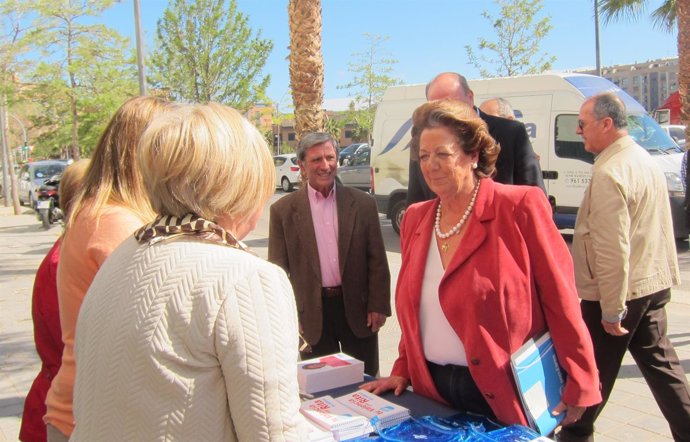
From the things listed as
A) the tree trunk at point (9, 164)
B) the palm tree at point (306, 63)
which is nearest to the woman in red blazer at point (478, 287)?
the palm tree at point (306, 63)

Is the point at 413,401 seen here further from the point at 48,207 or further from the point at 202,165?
the point at 48,207

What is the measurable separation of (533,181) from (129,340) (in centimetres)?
253

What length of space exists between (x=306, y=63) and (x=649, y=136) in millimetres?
6949

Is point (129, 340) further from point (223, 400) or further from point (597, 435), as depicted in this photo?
point (597, 435)

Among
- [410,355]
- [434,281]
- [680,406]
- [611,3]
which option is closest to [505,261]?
[434,281]

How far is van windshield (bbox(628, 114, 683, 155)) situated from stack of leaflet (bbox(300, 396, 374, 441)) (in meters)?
10.2

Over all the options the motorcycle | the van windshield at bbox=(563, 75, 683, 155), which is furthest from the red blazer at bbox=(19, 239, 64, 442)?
the motorcycle

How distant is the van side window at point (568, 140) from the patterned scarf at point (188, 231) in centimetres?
999

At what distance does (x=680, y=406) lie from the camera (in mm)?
3176

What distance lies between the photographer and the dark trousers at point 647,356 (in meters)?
3.19

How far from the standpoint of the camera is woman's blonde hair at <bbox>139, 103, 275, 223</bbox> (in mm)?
1391

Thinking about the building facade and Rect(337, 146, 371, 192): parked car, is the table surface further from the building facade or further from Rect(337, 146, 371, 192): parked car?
the building facade

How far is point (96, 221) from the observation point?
1.97 metres

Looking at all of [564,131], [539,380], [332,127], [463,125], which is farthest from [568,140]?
[332,127]
